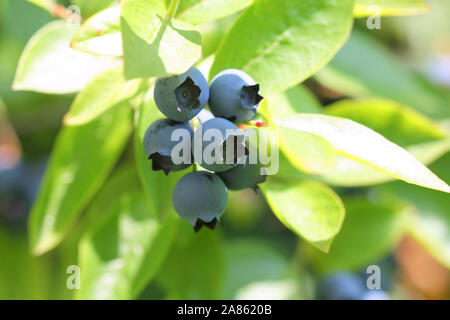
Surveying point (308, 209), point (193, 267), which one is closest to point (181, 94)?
point (308, 209)

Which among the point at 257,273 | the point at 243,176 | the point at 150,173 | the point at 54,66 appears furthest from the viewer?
the point at 257,273

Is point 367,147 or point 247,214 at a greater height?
point 247,214

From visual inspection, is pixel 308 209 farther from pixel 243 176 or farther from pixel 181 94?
pixel 181 94

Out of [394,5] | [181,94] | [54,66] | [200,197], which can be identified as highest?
[394,5]

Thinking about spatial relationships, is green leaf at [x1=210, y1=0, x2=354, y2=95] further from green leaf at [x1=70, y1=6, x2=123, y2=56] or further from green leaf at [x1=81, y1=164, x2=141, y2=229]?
green leaf at [x1=81, y1=164, x2=141, y2=229]

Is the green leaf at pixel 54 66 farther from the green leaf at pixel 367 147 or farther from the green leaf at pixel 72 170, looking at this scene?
the green leaf at pixel 367 147
